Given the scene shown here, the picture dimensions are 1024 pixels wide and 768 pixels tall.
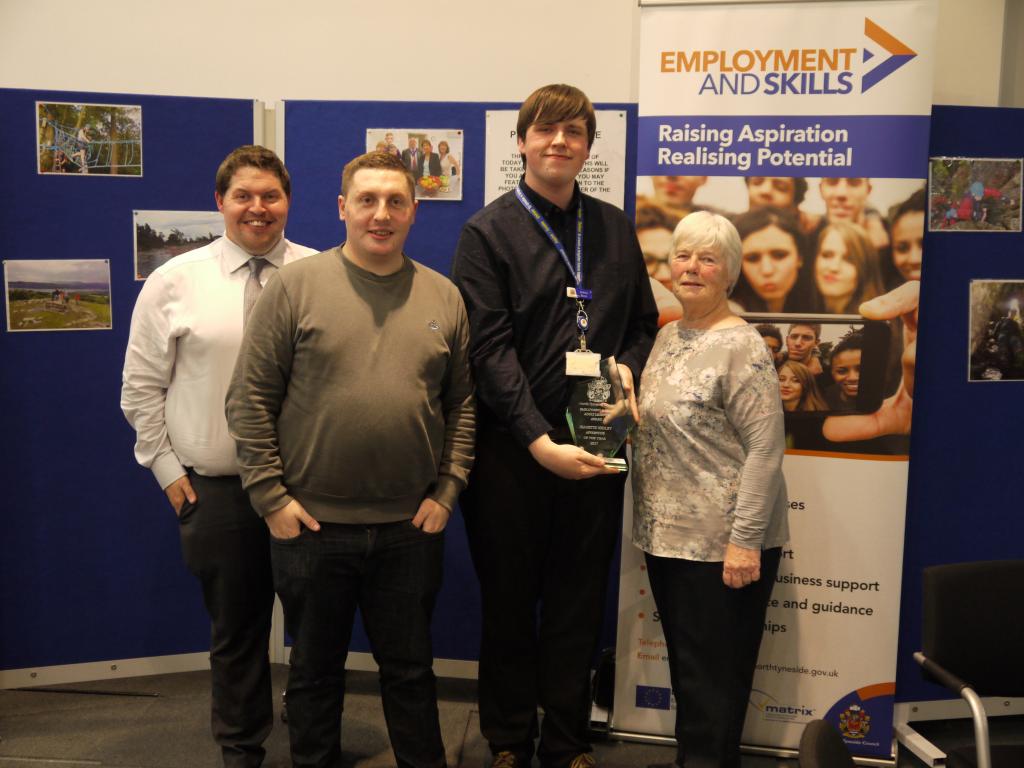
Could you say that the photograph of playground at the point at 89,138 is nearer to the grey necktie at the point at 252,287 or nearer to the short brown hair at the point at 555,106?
the grey necktie at the point at 252,287

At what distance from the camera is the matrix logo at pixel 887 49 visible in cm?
243

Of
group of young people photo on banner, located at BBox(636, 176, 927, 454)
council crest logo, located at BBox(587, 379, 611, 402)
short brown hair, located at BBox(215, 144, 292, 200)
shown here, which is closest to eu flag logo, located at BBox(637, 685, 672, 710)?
group of young people photo on banner, located at BBox(636, 176, 927, 454)

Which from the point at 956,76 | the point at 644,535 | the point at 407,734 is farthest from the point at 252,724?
the point at 956,76

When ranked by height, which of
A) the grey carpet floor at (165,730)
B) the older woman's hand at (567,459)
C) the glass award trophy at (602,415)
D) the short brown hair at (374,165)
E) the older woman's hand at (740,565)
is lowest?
the grey carpet floor at (165,730)

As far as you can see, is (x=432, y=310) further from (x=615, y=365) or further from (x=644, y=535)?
(x=644, y=535)

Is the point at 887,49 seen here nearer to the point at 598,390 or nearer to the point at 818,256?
the point at 818,256

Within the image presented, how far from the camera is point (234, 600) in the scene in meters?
2.28

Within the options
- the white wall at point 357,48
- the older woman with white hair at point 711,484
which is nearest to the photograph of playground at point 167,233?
the white wall at point 357,48

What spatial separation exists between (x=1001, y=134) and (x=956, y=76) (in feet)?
2.62

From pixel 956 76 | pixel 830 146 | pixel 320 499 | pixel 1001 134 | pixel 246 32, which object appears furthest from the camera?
pixel 246 32

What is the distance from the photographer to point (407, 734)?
2.23 meters

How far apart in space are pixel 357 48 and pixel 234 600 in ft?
7.89

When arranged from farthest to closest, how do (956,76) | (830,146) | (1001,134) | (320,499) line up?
1. (956,76)
2. (1001,134)
3. (830,146)
4. (320,499)

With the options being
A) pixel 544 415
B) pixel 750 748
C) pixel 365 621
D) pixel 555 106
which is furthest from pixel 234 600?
pixel 750 748
